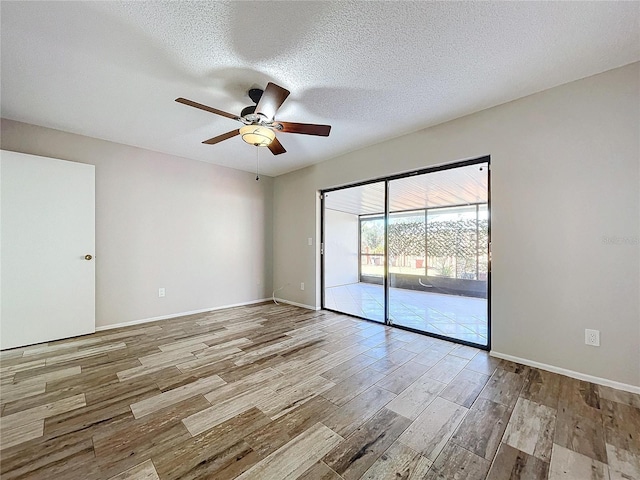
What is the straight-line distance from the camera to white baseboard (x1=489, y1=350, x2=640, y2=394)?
79.1 inches

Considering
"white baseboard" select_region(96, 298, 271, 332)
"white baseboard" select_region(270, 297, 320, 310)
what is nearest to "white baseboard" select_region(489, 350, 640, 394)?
"white baseboard" select_region(270, 297, 320, 310)

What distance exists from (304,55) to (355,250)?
16.2 feet

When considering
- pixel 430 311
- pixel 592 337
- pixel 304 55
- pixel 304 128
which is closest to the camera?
pixel 304 55

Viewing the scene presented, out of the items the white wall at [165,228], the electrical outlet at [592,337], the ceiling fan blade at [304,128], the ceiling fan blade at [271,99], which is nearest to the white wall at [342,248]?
the white wall at [165,228]

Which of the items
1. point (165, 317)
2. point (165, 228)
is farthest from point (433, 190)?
point (165, 317)

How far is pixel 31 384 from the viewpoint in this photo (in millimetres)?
2127

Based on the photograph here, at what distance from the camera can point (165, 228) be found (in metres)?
4.02

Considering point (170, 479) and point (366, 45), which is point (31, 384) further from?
point (366, 45)

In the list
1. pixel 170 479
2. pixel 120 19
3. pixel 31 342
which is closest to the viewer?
pixel 170 479

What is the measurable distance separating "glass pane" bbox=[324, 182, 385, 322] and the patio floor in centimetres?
2

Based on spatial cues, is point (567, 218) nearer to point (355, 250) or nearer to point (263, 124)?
point (263, 124)

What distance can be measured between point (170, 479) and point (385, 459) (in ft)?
3.56

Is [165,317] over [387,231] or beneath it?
beneath

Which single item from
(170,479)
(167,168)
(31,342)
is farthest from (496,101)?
(31,342)
